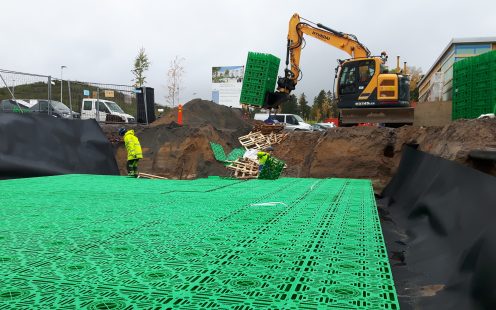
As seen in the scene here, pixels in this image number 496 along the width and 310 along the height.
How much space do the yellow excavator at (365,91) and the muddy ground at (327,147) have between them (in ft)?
5.67

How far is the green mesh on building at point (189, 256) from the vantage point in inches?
81.0

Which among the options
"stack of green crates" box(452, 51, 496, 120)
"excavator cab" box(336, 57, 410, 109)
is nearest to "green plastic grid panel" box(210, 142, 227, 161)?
"excavator cab" box(336, 57, 410, 109)

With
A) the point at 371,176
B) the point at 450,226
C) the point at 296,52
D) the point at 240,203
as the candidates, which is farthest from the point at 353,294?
the point at 296,52

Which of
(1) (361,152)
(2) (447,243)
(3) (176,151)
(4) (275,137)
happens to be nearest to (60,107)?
(3) (176,151)

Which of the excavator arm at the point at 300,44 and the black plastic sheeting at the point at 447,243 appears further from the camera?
the excavator arm at the point at 300,44

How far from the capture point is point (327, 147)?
13.9 metres

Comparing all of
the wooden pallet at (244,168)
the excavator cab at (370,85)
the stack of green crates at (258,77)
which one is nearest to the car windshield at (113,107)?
the stack of green crates at (258,77)

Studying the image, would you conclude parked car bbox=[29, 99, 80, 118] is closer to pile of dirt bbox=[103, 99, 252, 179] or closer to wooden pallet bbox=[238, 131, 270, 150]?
pile of dirt bbox=[103, 99, 252, 179]

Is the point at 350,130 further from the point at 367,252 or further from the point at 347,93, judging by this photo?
the point at 367,252

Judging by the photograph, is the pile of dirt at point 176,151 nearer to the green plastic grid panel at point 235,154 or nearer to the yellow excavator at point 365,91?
the green plastic grid panel at point 235,154

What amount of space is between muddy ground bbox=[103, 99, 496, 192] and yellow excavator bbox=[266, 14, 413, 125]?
173 centimetres

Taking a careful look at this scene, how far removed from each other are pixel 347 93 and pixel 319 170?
13.8ft

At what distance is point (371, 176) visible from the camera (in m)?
12.9

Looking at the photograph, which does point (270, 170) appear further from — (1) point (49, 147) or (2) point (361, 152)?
(1) point (49, 147)
